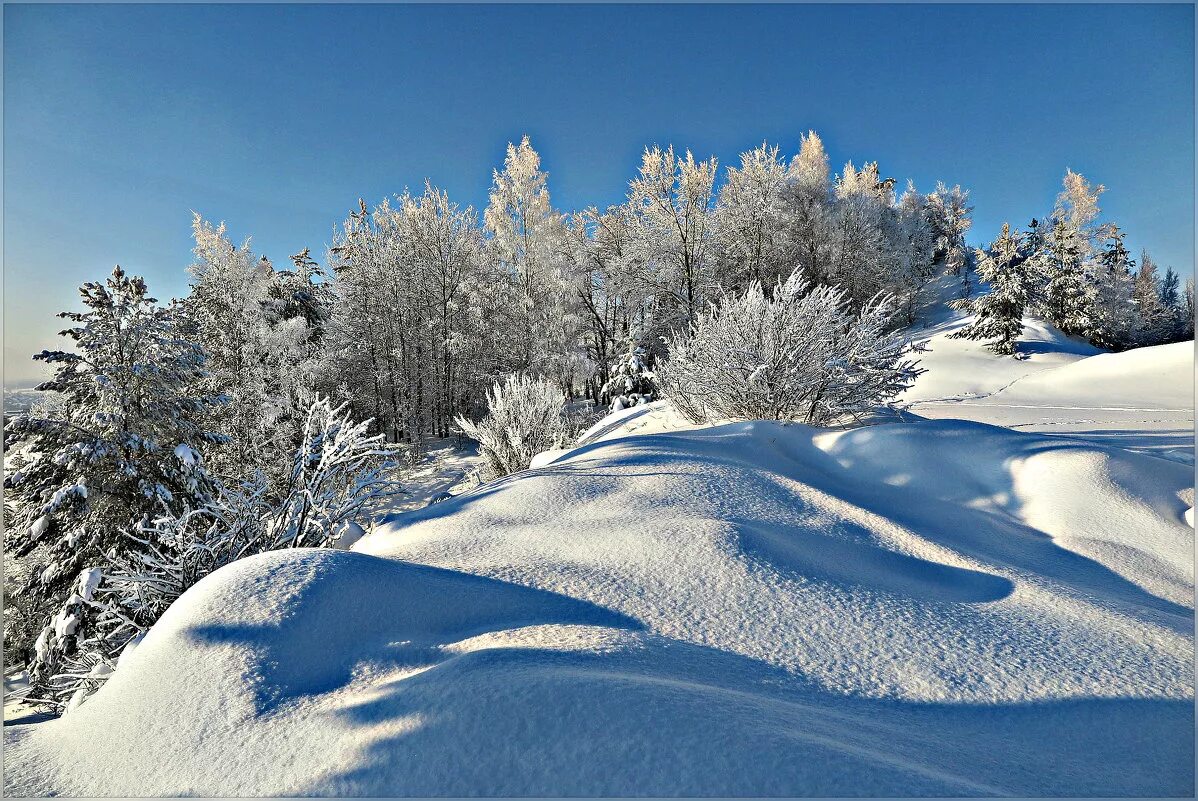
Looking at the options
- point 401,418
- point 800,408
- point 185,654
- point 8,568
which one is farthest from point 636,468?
point 401,418

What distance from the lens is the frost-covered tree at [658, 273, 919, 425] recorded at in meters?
4.83

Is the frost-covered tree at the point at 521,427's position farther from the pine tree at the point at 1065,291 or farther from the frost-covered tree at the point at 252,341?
the pine tree at the point at 1065,291

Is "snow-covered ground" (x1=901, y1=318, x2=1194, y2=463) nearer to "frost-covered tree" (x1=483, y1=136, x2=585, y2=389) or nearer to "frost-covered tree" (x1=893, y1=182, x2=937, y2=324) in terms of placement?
"frost-covered tree" (x1=893, y1=182, x2=937, y2=324)

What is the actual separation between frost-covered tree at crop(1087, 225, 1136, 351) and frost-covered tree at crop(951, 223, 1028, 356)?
193 inches

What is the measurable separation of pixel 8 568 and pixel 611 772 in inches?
416

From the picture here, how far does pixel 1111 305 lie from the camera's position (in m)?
21.8

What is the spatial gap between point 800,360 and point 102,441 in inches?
324

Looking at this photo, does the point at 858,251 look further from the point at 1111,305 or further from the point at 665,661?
the point at 665,661

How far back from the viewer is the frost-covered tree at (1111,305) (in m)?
20.1

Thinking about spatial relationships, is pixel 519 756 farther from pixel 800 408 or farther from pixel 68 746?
pixel 800 408

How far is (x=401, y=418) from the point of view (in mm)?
18391

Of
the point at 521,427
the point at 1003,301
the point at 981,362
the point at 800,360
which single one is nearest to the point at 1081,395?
the point at 981,362

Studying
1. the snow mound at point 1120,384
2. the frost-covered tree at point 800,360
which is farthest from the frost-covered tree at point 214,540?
the snow mound at point 1120,384

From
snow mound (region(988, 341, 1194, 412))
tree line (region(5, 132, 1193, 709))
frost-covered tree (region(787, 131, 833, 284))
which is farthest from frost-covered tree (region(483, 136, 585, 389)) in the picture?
snow mound (region(988, 341, 1194, 412))
